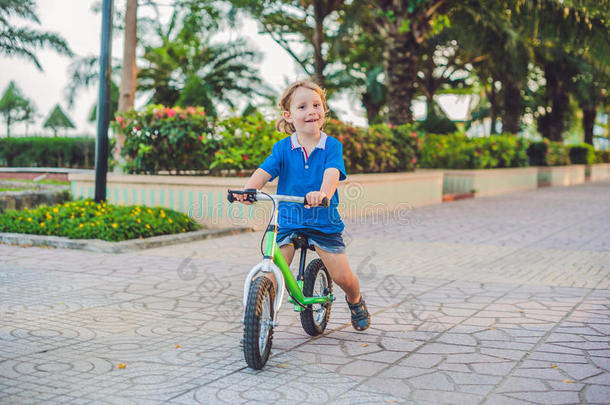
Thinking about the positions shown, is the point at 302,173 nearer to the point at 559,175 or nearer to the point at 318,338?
the point at 318,338

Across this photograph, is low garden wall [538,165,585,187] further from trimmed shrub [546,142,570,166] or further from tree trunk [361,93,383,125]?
tree trunk [361,93,383,125]

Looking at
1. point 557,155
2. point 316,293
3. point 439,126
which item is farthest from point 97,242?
point 557,155

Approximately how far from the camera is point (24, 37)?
20297 mm

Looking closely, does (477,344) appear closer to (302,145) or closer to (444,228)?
(302,145)

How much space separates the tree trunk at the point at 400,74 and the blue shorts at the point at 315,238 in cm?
1211

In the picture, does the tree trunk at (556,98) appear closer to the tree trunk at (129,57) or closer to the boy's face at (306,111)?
the tree trunk at (129,57)

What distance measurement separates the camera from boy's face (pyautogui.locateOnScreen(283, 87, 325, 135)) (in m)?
4.06

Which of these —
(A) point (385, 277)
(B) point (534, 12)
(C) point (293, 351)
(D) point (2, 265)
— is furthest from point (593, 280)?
(B) point (534, 12)

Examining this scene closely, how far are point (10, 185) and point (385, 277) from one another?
9886 millimetres

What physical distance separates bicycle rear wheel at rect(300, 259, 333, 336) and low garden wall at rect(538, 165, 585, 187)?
21.7 meters

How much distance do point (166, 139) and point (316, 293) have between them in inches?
257

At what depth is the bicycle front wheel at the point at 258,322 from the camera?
3.60m

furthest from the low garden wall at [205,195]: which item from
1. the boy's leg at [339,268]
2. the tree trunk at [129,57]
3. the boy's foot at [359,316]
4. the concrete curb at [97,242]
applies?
the boy's leg at [339,268]

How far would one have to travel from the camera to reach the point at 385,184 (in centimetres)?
1348
